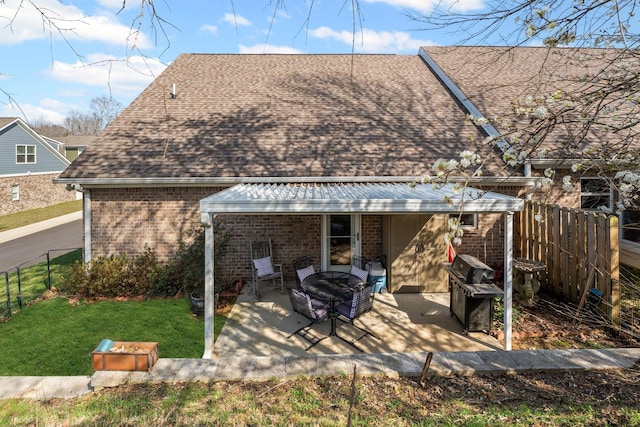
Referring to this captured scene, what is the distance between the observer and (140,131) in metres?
11.4

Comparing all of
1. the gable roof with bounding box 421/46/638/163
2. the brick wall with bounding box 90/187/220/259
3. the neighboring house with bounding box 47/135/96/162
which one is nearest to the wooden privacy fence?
the gable roof with bounding box 421/46/638/163

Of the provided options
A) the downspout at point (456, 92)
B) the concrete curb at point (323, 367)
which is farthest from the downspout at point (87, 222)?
the downspout at point (456, 92)

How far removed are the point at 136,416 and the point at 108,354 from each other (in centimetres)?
111

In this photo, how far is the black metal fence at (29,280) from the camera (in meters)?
8.55

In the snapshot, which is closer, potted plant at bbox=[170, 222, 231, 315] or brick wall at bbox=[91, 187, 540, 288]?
potted plant at bbox=[170, 222, 231, 315]

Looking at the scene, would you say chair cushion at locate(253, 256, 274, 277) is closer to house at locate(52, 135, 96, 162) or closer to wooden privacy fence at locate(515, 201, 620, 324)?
wooden privacy fence at locate(515, 201, 620, 324)

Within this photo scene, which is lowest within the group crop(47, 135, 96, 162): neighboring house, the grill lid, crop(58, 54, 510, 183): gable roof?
the grill lid

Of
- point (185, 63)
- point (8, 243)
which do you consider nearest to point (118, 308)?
point (185, 63)

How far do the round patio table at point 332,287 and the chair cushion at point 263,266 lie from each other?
5.01 feet

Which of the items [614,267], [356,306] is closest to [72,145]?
[356,306]

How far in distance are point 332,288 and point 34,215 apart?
26.2 m

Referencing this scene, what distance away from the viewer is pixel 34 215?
25500 mm

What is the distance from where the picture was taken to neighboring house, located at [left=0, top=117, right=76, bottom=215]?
2591 centimetres

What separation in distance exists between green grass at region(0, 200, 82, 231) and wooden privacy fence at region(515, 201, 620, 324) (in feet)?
81.4
